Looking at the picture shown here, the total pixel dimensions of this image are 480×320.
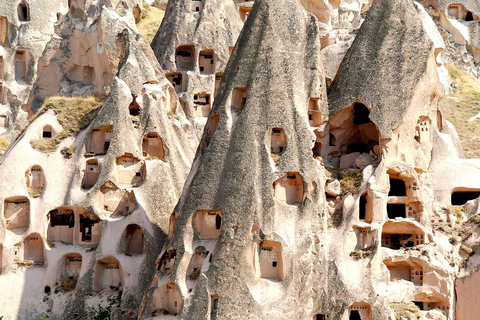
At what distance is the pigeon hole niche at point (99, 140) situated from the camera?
152 ft

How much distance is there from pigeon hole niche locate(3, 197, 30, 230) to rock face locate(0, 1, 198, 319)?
0.15 feet

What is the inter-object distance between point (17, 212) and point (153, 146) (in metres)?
6.76

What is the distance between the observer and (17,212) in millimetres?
45156

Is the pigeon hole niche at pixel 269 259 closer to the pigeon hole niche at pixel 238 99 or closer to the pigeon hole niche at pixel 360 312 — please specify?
the pigeon hole niche at pixel 360 312

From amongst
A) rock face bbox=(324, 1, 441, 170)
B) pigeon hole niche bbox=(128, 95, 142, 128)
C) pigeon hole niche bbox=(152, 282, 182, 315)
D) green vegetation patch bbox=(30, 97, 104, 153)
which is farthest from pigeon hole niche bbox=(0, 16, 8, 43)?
pigeon hole niche bbox=(152, 282, 182, 315)

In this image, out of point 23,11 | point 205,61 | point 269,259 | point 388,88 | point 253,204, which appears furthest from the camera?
point 23,11

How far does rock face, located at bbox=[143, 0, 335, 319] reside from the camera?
120 feet

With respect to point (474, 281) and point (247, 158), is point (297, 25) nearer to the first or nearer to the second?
point (247, 158)

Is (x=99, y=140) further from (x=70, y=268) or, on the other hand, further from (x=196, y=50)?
(x=196, y=50)

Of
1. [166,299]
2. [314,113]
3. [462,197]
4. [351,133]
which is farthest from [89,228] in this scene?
[462,197]

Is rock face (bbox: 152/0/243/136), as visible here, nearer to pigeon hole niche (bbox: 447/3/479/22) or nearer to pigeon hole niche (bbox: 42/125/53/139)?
pigeon hole niche (bbox: 42/125/53/139)

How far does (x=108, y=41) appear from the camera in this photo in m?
50.7

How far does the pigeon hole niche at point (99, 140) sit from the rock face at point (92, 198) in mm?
46

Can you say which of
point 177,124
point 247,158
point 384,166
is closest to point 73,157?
point 177,124
